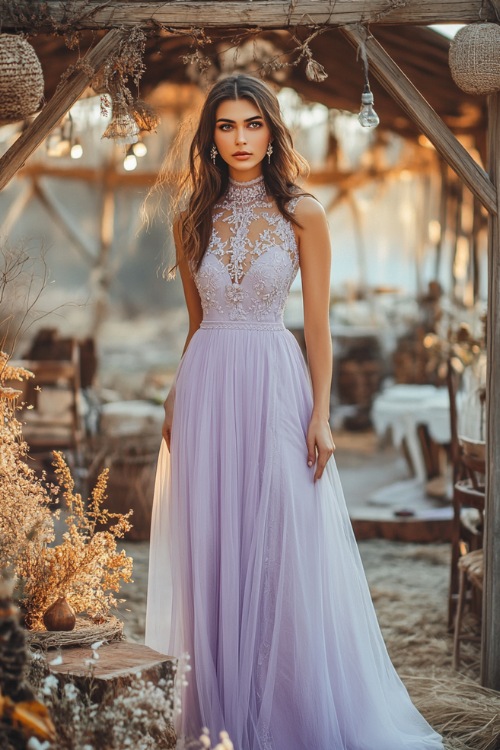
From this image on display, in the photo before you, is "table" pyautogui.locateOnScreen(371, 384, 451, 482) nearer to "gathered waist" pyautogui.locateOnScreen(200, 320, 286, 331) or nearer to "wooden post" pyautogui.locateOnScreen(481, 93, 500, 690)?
"wooden post" pyautogui.locateOnScreen(481, 93, 500, 690)

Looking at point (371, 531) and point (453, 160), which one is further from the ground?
point (453, 160)

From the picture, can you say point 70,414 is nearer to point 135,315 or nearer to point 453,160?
point 453,160

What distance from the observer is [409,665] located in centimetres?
436

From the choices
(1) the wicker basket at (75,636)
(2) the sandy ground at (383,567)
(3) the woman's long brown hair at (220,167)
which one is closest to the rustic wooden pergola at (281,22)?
(3) the woman's long brown hair at (220,167)

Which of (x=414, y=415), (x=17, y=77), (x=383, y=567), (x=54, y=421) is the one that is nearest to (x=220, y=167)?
(x=17, y=77)

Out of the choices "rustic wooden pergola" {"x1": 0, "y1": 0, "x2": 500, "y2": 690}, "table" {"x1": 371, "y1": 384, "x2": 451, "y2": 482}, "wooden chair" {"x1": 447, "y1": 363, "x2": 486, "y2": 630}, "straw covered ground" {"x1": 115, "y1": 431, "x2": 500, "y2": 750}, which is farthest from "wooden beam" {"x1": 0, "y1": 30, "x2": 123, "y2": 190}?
"table" {"x1": 371, "y1": 384, "x2": 451, "y2": 482}

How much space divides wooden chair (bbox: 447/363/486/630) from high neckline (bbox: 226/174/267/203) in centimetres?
168

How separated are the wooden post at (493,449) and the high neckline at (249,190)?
3.47 feet

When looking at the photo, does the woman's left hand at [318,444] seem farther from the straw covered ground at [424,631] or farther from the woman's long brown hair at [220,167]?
the straw covered ground at [424,631]

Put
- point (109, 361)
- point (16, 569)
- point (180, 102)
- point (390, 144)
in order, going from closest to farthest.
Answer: point (16, 569) → point (180, 102) → point (390, 144) → point (109, 361)

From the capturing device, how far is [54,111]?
3545 mm

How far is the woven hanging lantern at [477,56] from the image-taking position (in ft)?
11.5

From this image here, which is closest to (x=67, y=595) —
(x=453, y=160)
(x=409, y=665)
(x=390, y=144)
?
(x=409, y=665)

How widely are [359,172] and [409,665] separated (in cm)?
872
